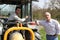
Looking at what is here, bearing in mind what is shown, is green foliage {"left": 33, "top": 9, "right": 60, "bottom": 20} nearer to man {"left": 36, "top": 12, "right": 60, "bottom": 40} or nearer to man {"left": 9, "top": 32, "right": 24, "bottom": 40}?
man {"left": 36, "top": 12, "right": 60, "bottom": 40}

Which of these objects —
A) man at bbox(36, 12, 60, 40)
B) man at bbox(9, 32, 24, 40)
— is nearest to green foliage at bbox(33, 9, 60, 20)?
man at bbox(36, 12, 60, 40)

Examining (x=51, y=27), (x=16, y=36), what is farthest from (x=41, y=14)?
(x=16, y=36)

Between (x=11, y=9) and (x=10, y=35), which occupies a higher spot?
(x=11, y=9)

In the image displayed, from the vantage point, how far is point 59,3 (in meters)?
33.8

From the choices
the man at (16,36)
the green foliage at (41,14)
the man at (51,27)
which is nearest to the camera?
the man at (16,36)

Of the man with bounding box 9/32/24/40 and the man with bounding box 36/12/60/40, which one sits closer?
the man with bounding box 9/32/24/40

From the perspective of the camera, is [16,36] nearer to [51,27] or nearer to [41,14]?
[51,27]

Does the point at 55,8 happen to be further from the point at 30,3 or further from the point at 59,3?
the point at 30,3

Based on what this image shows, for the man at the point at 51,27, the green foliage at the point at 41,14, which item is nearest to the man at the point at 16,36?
the man at the point at 51,27

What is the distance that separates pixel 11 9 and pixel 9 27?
127 centimetres

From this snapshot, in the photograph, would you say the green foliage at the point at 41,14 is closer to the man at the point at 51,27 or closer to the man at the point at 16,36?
the man at the point at 51,27

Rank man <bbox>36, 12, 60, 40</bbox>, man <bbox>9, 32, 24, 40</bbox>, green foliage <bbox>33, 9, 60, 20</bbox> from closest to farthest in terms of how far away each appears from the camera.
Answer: man <bbox>9, 32, 24, 40</bbox>
man <bbox>36, 12, 60, 40</bbox>
green foliage <bbox>33, 9, 60, 20</bbox>

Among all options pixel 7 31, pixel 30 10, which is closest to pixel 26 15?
pixel 30 10

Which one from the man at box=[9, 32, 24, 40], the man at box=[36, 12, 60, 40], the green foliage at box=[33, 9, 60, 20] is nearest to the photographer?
the man at box=[9, 32, 24, 40]
